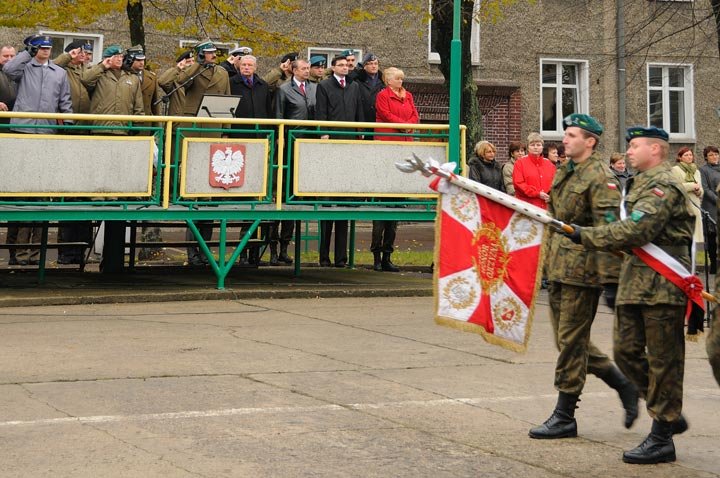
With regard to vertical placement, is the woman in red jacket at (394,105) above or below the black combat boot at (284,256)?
above

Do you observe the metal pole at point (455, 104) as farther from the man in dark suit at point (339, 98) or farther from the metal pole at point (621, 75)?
the metal pole at point (621, 75)

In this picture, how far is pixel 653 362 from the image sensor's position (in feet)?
22.1

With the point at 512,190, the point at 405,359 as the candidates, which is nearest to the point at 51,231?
the point at 512,190

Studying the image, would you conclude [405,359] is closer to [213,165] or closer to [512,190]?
[213,165]

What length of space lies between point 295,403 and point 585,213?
2173mm

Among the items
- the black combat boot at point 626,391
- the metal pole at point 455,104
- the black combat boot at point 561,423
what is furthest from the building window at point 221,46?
the black combat boot at point 561,423

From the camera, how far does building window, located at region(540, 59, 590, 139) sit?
Answer: 113 feet

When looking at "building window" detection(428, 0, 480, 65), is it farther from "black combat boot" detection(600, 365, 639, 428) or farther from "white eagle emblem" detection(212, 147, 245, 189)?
"black combat boot" detection(600, 365, 639, 428)

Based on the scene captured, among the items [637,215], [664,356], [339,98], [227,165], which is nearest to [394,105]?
[339,98]

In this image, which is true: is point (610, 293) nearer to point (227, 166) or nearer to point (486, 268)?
point (486, 268)

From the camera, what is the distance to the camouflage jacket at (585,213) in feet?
23.7

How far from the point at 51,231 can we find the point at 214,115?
901 centimetres

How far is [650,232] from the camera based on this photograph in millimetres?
6652

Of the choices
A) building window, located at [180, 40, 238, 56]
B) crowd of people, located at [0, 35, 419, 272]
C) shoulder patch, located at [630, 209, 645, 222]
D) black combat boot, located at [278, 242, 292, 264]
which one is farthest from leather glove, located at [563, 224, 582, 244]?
building window, located at [180, 40, 238, 56]
